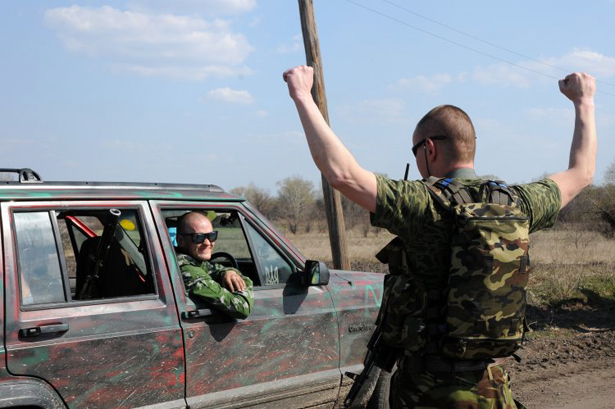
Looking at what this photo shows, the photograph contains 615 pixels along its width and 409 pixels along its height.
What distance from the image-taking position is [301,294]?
4301 mm

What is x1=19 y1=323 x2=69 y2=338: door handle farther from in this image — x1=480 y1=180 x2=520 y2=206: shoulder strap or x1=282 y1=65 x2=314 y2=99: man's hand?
x1=480 y1=180 x2=520 y2=206: shoulder strap

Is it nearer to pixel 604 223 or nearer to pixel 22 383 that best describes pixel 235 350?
pixel 22 383

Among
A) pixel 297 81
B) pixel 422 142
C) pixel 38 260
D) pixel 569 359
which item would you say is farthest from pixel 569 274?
pixel 297 81

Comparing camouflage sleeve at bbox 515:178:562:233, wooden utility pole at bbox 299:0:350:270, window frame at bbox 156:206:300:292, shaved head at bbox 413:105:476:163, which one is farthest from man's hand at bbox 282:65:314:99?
wooden utility pole at bbox 299:0:350:270

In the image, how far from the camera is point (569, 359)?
283 inches

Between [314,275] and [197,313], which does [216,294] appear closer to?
[197,313]

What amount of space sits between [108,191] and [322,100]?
19.5 ft

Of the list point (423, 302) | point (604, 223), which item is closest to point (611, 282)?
point (423, 302)

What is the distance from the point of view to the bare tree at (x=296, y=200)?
4994 cm

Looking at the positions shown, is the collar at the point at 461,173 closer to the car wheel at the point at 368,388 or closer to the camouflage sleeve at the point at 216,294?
the camouflage sleeve at the point at 216,294

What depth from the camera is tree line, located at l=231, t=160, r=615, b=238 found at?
2498 cm

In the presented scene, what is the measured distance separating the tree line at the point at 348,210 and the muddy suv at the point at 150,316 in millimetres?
759

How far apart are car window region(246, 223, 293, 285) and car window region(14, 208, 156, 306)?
752 millimetres

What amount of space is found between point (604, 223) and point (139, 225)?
24938 mm
